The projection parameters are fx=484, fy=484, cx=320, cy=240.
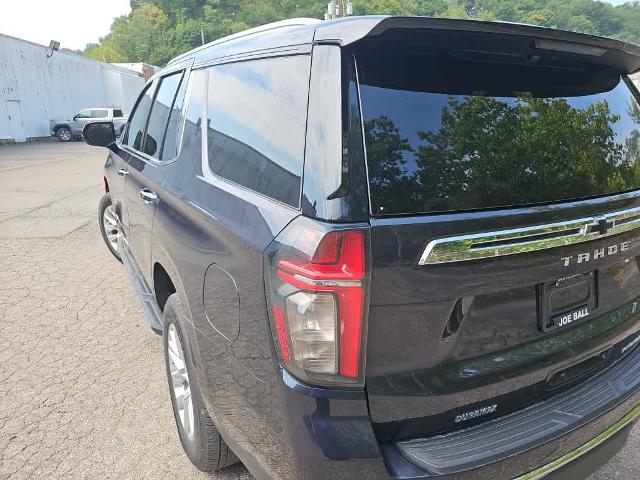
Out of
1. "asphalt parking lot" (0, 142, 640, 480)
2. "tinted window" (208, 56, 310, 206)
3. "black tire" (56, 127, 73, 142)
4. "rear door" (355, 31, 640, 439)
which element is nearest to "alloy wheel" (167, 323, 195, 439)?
"asphalt parking lot" (0, 142, 640, 480)

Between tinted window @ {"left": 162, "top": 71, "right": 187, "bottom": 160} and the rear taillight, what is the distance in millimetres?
1475

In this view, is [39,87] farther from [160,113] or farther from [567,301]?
[567,301]

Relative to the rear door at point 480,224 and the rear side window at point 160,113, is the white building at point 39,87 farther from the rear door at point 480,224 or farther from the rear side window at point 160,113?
the rear door at point 480,224

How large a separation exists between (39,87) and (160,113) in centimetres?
2990

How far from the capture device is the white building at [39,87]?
24.7 m

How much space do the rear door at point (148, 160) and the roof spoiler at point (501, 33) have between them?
1499mm

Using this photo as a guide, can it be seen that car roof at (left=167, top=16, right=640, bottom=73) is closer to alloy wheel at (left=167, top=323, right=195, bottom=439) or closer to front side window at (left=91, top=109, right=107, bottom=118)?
alloy wheel at (left=167, top=323, right=195, bottom=439)

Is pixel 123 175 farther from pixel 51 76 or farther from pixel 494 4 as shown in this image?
pixel 494 4

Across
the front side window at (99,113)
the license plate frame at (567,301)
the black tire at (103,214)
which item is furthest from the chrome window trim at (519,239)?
the front side window at (99,113)

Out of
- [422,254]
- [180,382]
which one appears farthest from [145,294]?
[422,254]

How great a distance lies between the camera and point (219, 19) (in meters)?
93.1

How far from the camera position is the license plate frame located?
167cm

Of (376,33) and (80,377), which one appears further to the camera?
(80,377)

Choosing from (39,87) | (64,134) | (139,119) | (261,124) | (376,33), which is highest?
(39,87)
